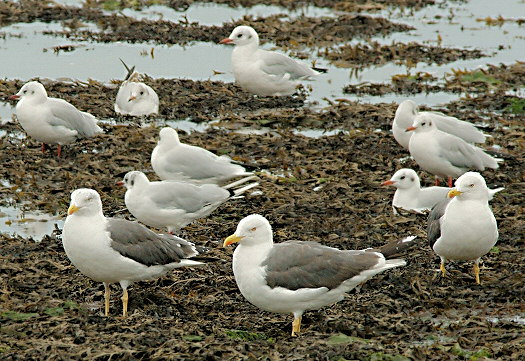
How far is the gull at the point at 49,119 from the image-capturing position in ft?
38.8

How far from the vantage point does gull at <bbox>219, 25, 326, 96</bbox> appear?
14.8m

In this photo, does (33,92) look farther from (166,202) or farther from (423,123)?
(423,123)

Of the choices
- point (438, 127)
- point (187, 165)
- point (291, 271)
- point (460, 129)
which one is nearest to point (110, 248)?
point (291, 271)

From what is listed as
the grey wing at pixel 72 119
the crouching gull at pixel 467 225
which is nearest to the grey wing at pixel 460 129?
the crouching gull at pixel 467 225

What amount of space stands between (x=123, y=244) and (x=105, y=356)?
1437 millimetres

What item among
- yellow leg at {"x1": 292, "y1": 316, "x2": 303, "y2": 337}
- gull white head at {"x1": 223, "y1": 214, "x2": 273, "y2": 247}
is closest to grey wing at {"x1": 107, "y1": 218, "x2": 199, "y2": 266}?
gull white head at {"x1": 223, "y1": 214, "x2": 273, "y2": 247}

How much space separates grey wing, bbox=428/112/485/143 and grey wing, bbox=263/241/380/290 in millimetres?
5019

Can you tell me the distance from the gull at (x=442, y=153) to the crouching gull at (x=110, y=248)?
4.26m

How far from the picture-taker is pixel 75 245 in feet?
23.9

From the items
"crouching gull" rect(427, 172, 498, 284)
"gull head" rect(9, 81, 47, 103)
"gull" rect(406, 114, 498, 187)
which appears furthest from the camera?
"gull head" rect(9, 81, 47, 103)

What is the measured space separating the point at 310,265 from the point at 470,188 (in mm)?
1798

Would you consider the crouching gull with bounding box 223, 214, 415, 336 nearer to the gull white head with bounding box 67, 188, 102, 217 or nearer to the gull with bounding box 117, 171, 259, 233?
the gull white head with bounding box 67, 188, 102, 217

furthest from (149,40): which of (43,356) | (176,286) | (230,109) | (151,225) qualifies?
(43,356)

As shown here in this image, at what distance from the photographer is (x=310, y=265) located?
7.09 m
